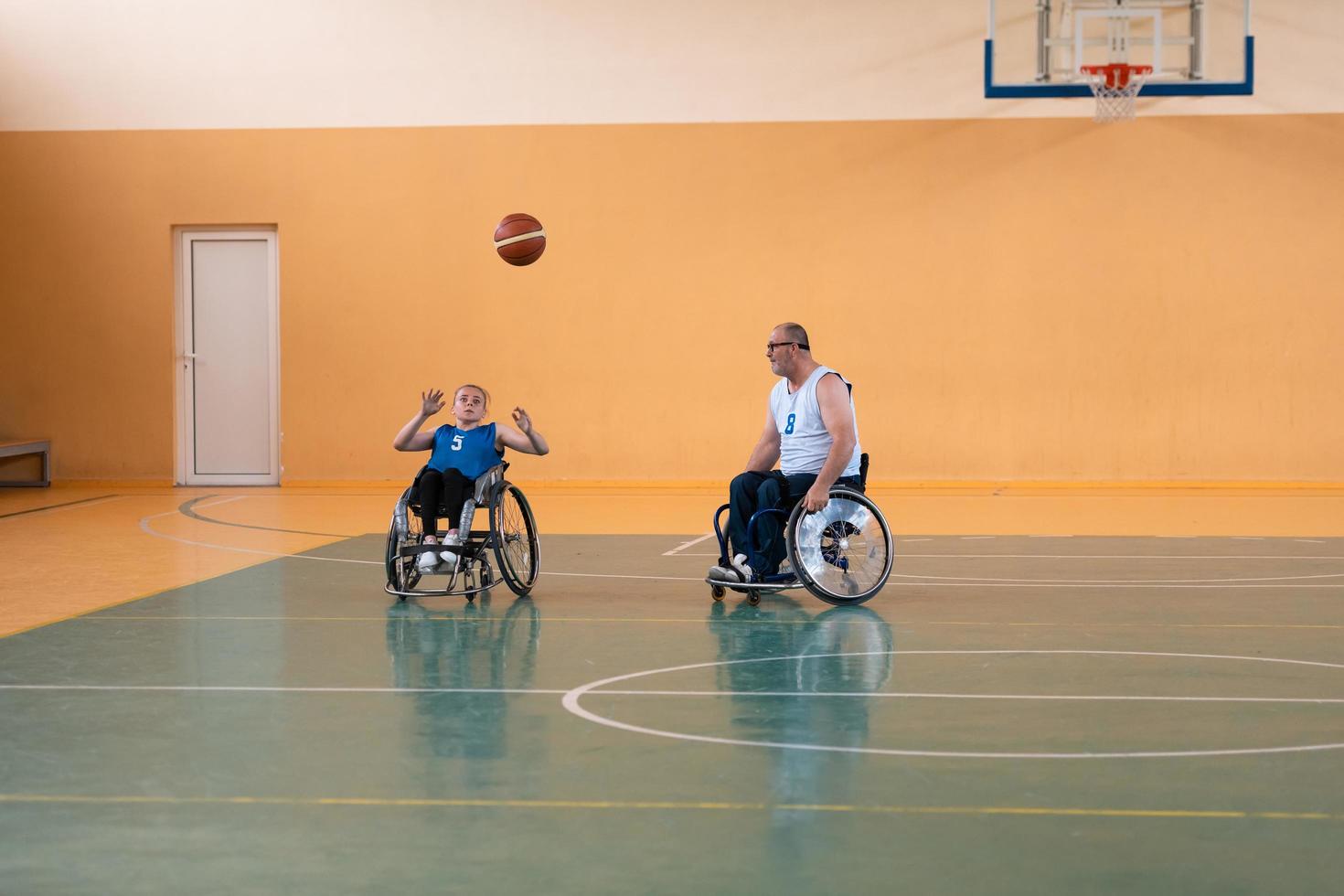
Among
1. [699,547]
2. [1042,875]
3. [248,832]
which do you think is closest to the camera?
[1042,875]

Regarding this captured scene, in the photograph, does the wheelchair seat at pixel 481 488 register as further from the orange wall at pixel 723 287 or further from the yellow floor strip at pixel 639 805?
the orange wall at pixel 723 287

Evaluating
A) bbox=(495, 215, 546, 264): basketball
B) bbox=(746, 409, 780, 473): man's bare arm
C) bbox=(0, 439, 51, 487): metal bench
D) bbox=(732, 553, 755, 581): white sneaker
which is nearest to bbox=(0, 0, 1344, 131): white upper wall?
bbox=(0, 439, 51, 487): metal bench

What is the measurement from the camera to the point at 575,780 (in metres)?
3.21

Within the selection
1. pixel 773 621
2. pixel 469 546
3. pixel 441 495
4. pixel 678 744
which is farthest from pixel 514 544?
pixel 678 744

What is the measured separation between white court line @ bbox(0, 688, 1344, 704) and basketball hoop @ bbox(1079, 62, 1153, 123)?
7.17 meters

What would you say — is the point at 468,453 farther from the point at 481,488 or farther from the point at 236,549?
the point at 236,549

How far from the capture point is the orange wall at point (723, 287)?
1138cm

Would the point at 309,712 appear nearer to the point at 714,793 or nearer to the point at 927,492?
the point at 714,793

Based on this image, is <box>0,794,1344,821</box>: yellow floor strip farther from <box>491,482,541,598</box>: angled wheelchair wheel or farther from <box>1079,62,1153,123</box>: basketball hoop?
<box>1079,62,1153,123</box>: basketball hoop

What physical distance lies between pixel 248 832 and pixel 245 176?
9.82m

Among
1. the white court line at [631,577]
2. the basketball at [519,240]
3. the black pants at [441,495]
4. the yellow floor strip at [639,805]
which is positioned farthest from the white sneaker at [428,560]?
the basketball at [519,240]

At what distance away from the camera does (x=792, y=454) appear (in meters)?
5.93

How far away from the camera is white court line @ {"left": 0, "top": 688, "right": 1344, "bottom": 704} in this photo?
13.2 feet

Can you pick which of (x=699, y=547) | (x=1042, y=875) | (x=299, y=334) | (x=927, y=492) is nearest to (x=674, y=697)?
(x=1042, y=875)
